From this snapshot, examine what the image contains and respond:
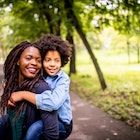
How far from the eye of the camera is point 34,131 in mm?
2373

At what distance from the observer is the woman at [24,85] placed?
2348 mm

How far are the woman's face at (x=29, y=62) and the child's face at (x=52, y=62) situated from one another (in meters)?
0.10

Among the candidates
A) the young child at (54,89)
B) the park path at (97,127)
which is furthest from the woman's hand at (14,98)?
the park path at (97,127)

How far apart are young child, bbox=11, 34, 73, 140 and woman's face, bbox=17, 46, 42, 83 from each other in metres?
0.10

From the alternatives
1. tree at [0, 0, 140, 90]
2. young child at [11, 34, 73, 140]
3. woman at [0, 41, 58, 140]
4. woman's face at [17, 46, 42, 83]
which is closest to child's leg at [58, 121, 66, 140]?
young child at [11, 34, 73, 140]

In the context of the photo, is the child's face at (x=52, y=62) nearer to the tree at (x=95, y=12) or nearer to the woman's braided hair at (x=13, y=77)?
the woman's braided hair at (x=13, y=77)

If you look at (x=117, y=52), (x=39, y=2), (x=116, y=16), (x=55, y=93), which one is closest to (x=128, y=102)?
(x=116, y=16)

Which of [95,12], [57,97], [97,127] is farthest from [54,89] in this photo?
[95,12]

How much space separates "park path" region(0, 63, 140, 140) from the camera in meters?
6.02

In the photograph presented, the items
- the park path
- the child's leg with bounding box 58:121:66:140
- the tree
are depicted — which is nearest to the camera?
the child's leg with bounding box 58:121:66:140

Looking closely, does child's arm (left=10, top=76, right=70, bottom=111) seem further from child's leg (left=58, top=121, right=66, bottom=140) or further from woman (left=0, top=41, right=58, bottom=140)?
child's leg (left=58, top=121, right=66, bottom=140)

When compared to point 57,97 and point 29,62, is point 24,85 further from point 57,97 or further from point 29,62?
point 57,97

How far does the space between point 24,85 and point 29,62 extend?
8.1 inches

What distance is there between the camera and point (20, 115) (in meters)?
2.40
